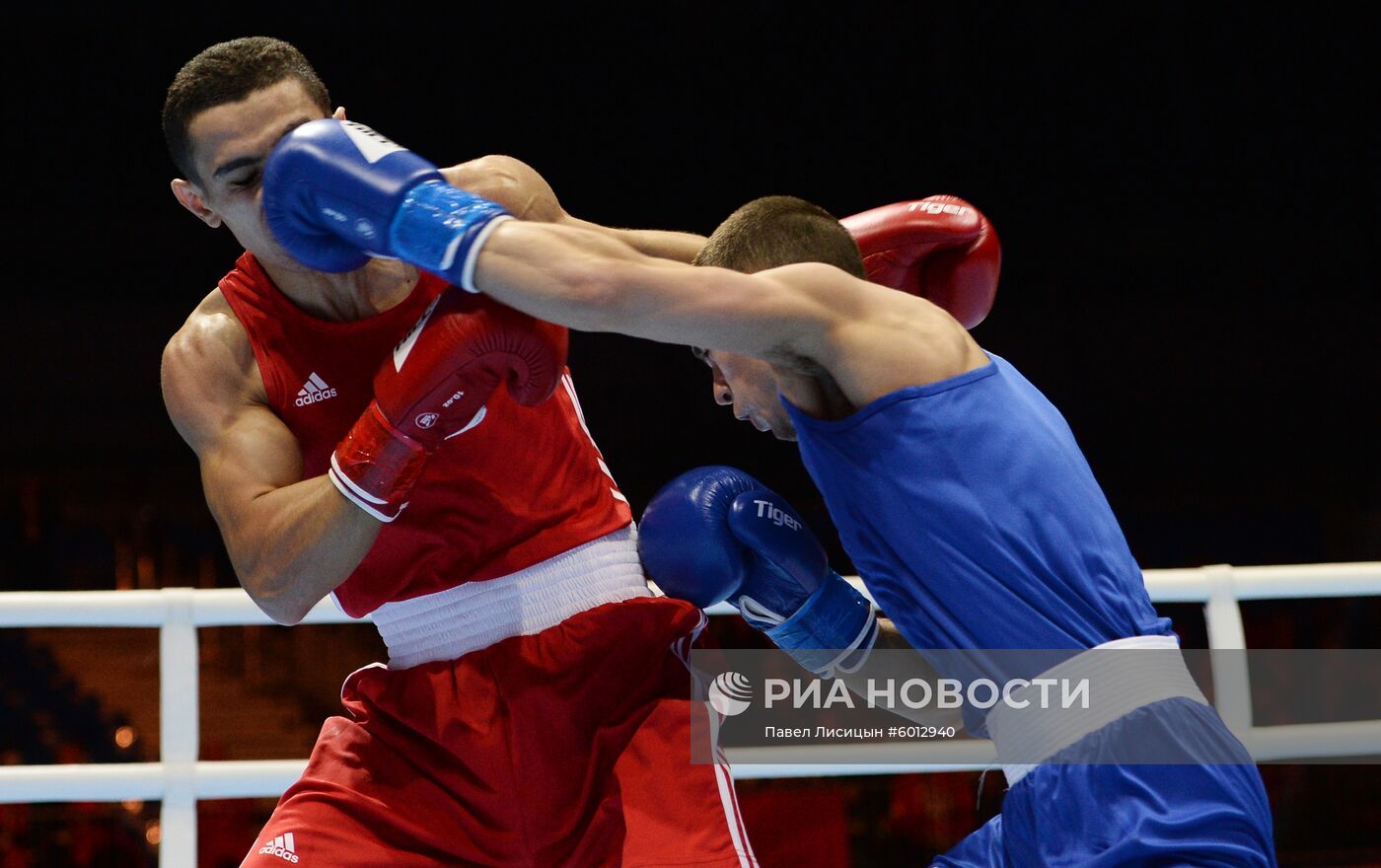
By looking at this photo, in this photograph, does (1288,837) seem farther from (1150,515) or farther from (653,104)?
(653,104)

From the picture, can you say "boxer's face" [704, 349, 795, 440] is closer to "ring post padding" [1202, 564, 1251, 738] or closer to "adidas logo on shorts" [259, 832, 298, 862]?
"adidas logo on shorts" [259, 832, 298, 862]

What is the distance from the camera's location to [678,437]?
8.25 metres

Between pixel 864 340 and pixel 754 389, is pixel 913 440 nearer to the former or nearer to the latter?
pixel 864 340

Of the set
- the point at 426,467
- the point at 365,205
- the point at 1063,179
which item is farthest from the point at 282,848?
the point at 1063,179

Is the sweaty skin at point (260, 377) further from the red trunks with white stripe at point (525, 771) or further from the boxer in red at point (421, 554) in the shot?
the red trunks with white stripe at point (525, 771)

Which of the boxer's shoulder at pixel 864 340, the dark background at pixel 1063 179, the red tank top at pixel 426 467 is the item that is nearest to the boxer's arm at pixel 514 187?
the red tank top at pixel 426 467

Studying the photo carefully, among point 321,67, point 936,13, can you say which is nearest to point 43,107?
point 321,67

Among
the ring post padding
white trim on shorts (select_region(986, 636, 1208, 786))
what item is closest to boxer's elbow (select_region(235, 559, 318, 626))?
white trim on shorts (select_region(986, 636, 1208, 786))

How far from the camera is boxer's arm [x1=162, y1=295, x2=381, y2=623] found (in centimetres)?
216

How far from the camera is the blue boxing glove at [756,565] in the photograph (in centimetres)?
236

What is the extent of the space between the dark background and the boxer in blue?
5997mm

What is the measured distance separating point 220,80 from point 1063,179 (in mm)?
7020

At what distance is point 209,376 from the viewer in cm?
234

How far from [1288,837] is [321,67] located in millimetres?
6148
